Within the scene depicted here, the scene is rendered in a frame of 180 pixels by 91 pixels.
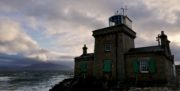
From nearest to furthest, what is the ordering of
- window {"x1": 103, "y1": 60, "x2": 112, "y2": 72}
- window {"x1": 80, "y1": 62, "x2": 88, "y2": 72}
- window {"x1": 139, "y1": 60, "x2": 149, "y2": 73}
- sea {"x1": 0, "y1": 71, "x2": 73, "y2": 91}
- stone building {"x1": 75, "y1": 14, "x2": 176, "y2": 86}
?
stone building {"x1": 75, "y1": 14, "x2": 176, "y2": 86}, window {"x1": 139, "y1": 60, "x2": 149, "y2": 73}, window {"x1": 103, "y1": 60, "x2": 112, "y2": 72}, window {"x1": 80, "y1": 62, "x2": 88, "y2": 72}, sea {"x1": 0, "y1": 71, "x2": 73, "y2": 91}

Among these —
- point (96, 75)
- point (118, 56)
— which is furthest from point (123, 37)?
point (96, 75)

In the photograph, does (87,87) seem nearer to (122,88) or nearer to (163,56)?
(122,88)

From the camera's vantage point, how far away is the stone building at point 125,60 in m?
22.6

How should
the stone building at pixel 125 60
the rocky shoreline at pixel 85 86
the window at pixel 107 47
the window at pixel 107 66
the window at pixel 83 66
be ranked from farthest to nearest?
the window at pixel 83 66 → the window at pixel 107 47 → the window at pixel 107 66 → the rocky shoreline at pixel 85 86 → the stone building at pixel 125 60

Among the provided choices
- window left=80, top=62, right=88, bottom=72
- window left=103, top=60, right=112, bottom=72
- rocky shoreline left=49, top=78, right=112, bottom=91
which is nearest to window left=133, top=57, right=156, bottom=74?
window left=103, top=60, right=112, bottom=72

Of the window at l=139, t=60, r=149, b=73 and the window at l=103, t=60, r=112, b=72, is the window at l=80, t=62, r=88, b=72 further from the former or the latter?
the window at l=139, t=60, r=149, b=73

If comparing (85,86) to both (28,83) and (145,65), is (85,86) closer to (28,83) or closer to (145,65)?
(145,65)

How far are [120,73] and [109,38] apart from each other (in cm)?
526

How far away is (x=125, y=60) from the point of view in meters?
25.3

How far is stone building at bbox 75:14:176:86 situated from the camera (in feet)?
74.2

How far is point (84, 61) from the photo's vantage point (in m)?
31.2

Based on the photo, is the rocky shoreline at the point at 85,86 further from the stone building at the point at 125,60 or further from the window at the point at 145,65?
the window at the point at 145,65

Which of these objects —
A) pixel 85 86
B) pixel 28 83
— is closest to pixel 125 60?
pixel 85 86

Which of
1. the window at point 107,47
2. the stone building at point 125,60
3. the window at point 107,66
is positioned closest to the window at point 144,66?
the stone building at point 125,60
